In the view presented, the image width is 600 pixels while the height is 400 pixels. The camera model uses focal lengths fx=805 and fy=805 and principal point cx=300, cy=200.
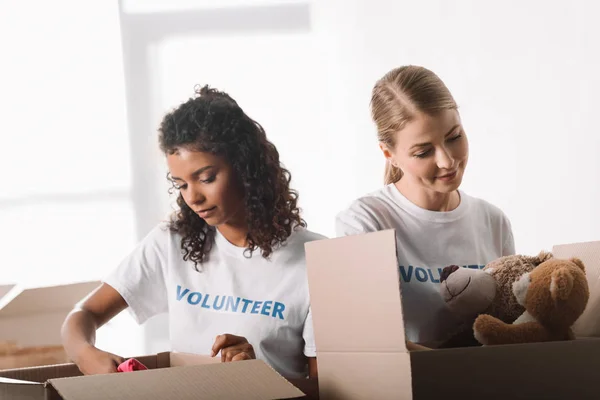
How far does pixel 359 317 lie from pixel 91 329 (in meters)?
0.81

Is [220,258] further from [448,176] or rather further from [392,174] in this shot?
[448,176]

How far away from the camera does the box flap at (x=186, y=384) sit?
0.74 m

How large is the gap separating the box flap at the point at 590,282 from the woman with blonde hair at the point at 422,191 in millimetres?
243

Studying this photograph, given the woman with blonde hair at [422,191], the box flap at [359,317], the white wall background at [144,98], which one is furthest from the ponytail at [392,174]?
the white wall background at [144,98]

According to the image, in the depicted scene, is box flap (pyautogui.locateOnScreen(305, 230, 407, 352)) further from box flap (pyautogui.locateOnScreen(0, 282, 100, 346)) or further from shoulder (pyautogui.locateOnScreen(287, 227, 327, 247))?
box flap (pyautogui.locateOnScreen(0, 282, 100, 346))

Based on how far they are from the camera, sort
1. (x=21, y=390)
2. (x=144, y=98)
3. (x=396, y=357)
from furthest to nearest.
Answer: (x=144, y=98), (x=21, y=390), (x=396, y=357)

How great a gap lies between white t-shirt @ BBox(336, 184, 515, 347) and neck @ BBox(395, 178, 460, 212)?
1cm

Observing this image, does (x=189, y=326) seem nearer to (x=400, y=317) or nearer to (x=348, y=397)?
(x=348, y=397)

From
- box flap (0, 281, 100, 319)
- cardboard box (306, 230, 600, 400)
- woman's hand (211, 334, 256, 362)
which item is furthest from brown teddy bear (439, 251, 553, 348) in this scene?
box flap (0, 281, 100, 319)

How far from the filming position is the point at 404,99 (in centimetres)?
131

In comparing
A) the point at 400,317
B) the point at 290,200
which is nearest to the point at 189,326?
the point at 290,200

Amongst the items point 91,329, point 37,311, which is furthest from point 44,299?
point 91,329

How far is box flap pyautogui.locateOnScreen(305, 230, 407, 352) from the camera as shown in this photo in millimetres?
746

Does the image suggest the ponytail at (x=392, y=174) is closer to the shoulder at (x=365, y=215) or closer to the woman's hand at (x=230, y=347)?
the shoulder at (x=365, y=215)
